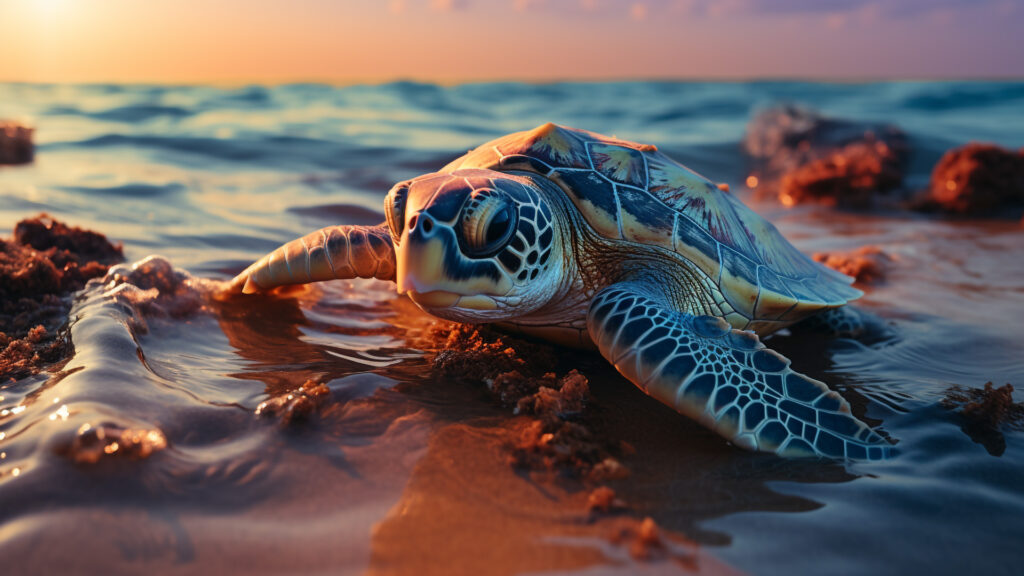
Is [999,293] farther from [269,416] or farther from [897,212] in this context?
[269,416]

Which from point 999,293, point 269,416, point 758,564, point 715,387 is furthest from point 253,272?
point 999,293

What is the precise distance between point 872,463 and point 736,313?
908 millimetres

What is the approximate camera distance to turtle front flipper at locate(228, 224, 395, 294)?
8.82 ft

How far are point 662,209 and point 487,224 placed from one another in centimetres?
90

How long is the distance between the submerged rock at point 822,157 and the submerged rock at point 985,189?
77 cm

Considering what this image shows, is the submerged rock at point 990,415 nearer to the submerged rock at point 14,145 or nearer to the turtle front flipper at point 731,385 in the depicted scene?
the turtle front flipper at point 731,385

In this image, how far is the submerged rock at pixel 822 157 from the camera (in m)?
7.69

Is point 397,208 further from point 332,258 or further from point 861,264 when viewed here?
point 861,264

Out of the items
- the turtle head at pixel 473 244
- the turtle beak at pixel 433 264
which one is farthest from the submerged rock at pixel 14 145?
the turtle beak at pixel 433 264

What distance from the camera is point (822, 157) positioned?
10438 millimetres

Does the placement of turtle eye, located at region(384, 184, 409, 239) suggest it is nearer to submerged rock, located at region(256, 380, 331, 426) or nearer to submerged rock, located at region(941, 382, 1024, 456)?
submerged rock, located at region(256, 380, 331, 426)

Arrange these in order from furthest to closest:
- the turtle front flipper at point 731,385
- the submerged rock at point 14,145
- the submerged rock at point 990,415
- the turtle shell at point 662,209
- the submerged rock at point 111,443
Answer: the submerged rock at point 14,145 → the turtle shell at point 662,209 → the submerged rock at point 990,415 → the turtle front flipper at point 731,385 → the submerged rock at point 111,443

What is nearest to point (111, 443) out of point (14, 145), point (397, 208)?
point (397, 208)

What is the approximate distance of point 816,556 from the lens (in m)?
1.47
